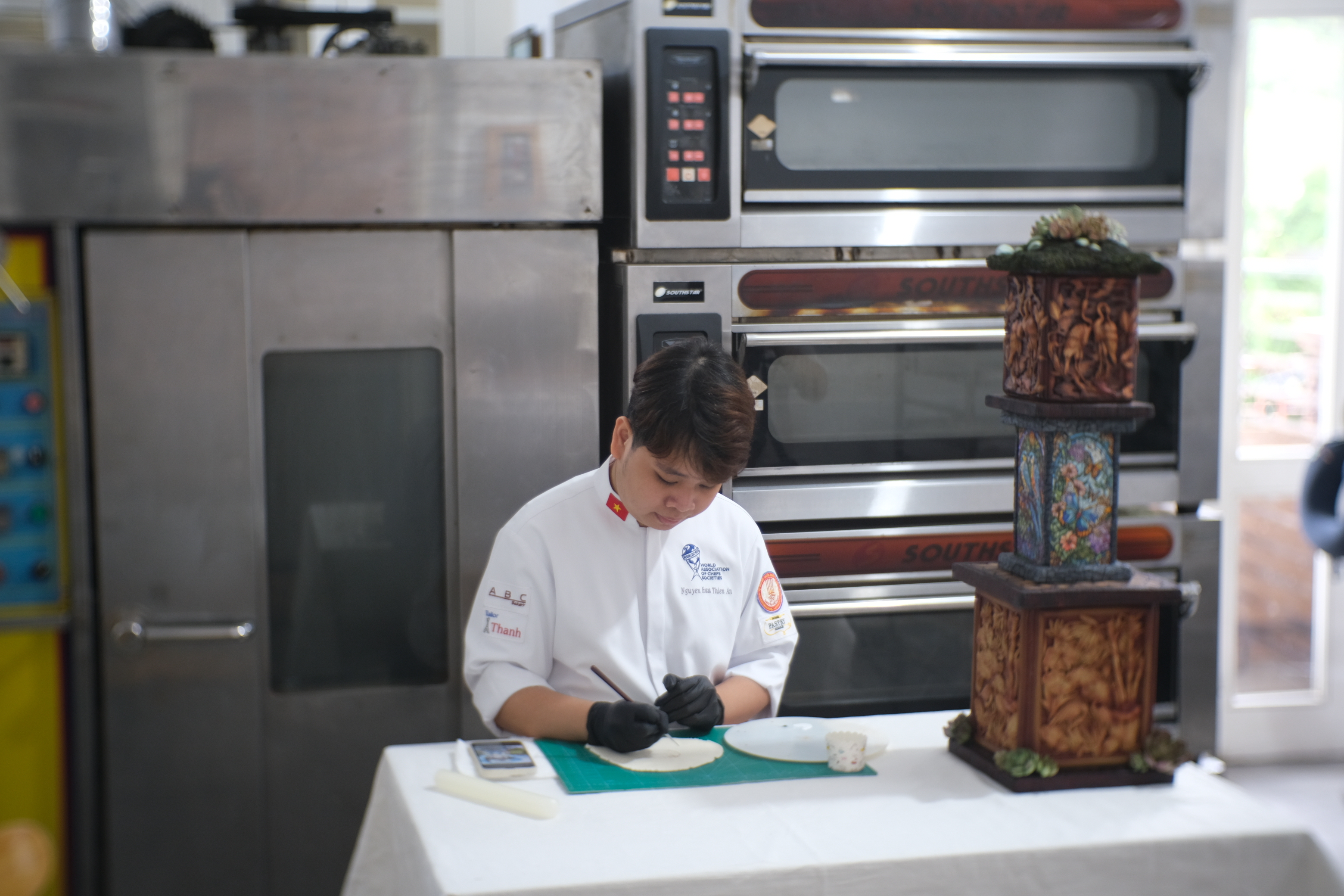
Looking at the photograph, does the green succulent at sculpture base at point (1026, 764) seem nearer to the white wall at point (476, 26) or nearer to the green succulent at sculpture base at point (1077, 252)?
the green succulent at sculpture base at point (1077, 252)

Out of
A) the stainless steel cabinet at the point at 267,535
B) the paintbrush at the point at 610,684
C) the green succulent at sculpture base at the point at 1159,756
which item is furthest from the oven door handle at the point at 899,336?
the green succulent at sculpture base at the point at 1159,756

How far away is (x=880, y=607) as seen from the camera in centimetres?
252

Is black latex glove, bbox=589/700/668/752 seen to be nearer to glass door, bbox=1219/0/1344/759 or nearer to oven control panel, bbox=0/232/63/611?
oven control panel, bbox=0/232/63/611

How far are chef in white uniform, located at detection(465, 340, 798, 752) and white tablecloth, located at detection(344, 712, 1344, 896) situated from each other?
0.22m

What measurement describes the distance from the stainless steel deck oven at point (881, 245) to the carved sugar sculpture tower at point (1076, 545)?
71cm

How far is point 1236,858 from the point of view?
1570 millimetres

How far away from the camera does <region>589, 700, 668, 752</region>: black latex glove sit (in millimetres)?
1724

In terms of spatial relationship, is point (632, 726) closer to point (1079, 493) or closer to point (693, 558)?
point (693, 558)

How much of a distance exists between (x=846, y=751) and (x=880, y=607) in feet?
2.71

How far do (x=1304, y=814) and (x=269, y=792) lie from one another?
112 inches

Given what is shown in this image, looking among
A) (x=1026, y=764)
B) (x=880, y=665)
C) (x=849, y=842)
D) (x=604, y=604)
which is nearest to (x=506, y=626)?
(x=604, y=604)

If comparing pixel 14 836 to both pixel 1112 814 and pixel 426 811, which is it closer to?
pixel 426 811

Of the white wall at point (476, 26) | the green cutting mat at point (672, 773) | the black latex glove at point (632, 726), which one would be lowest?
the green cutting mat at point (672, 773)

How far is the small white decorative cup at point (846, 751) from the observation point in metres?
1.72
